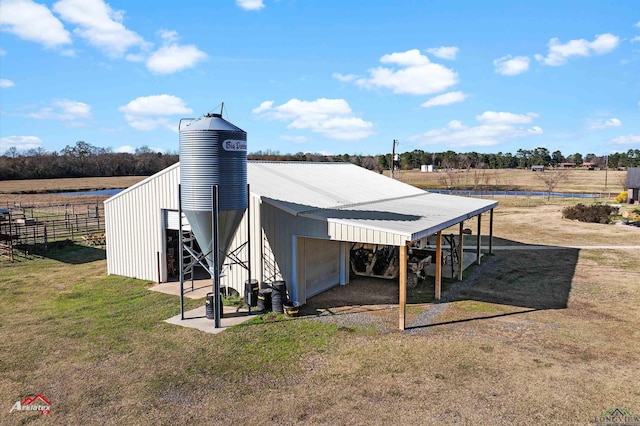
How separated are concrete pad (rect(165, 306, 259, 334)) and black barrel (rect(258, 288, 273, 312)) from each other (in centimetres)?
24

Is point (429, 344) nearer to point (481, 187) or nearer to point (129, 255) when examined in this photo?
point (129, 255)

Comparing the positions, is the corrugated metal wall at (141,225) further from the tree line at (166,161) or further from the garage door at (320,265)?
the tree line at (166,161)

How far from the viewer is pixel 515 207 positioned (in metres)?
43.3

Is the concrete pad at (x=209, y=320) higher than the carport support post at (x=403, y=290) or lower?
lower

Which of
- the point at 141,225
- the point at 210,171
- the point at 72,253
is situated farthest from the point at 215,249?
the point at 72,253

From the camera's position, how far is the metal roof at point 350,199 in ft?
42.7

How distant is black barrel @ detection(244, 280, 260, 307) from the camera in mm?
12789

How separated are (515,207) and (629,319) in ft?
109

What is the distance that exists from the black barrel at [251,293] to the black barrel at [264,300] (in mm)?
183

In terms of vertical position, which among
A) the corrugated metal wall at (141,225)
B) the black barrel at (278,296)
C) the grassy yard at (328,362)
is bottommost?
A: the grassy yard at (328,362)

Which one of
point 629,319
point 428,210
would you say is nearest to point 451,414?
point 629,319

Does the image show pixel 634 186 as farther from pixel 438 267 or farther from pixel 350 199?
pixel 438 267

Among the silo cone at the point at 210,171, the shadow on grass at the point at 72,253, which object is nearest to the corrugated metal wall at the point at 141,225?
the silo cone at the point at 210,171

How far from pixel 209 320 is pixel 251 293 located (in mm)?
1386
